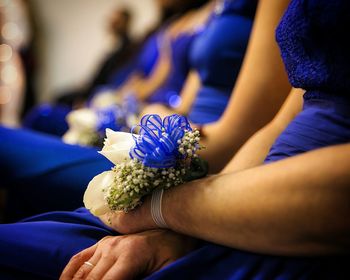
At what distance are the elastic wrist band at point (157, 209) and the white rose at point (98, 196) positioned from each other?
0.07 m

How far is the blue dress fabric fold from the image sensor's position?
0.57 metres

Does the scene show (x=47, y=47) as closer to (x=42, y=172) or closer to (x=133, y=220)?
(x=42, y=172)

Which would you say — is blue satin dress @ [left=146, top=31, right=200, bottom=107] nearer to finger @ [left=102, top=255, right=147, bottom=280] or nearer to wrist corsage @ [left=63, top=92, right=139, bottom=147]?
wrist corsage @ [left=63, top=92, right=139, bottom=147]

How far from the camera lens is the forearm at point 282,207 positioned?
0.52 m

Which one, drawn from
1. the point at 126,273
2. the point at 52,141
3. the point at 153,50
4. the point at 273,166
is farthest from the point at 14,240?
the point at 153,50

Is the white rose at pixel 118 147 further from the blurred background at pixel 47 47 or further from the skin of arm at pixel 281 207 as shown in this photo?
the blurred background at pixel 47 47

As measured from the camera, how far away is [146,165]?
2.06ft

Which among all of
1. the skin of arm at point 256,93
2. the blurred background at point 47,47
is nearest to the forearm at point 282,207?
the skin of arm at point 256,93

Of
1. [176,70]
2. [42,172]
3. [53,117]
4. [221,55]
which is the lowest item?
[53,117]

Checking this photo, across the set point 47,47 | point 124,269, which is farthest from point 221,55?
point 47,47

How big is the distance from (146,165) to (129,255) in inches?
4.9

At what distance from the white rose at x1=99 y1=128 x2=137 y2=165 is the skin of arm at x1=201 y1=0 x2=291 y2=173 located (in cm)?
34

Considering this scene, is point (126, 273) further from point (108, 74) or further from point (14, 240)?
point (108, 74)

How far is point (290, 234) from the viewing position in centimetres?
54
